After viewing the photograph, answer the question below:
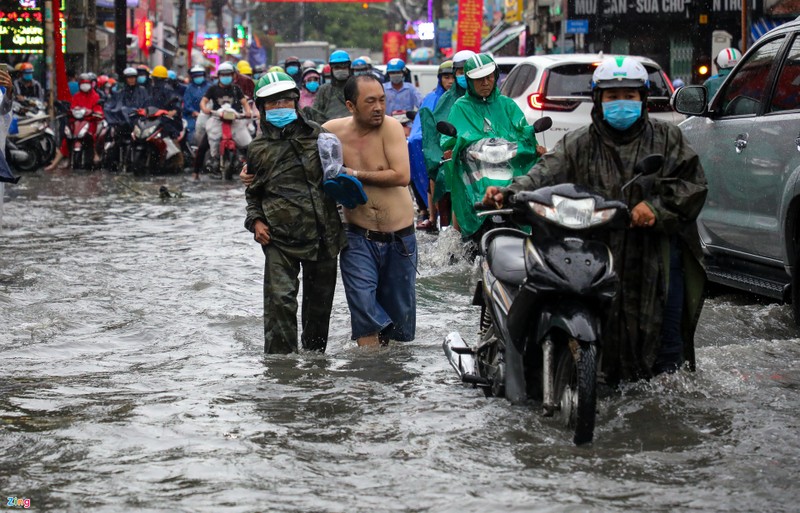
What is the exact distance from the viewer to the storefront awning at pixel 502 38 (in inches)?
1834

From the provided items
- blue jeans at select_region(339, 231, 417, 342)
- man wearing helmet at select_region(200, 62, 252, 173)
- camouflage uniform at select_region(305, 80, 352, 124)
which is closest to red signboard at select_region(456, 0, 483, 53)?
man wearing helmet at select_region(200, 62, 252, 173)

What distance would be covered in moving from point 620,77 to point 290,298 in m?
2.29

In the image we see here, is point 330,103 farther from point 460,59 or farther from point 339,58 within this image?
point 460,59

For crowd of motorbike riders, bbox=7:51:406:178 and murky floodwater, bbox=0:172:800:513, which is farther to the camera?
crowd of motorbike riders, bbox=7:51:406:178

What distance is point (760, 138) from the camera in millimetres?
8484

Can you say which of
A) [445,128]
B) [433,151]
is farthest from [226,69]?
[445,128]

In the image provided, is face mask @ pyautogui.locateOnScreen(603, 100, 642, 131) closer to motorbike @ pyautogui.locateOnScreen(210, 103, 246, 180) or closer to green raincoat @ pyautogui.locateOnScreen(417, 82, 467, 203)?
green raincoat @ pyautogui.locateOnScreen(417, 82, 467, 203)

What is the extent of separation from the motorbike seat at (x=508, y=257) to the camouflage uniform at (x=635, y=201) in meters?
0.28

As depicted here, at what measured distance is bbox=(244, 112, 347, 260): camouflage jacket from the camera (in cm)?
739

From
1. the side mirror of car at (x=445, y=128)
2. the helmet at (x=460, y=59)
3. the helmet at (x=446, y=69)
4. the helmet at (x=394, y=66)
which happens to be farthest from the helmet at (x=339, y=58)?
the side mirror of car at (x=445, y=128)

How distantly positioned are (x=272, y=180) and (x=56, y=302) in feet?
10.5

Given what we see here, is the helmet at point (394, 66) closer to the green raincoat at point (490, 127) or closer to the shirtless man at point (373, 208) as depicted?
the green raincoat at point (490, 127)

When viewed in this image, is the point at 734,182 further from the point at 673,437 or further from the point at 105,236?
the point at 105,236

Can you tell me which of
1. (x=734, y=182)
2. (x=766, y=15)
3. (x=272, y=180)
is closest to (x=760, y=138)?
(x=734, y=182)
